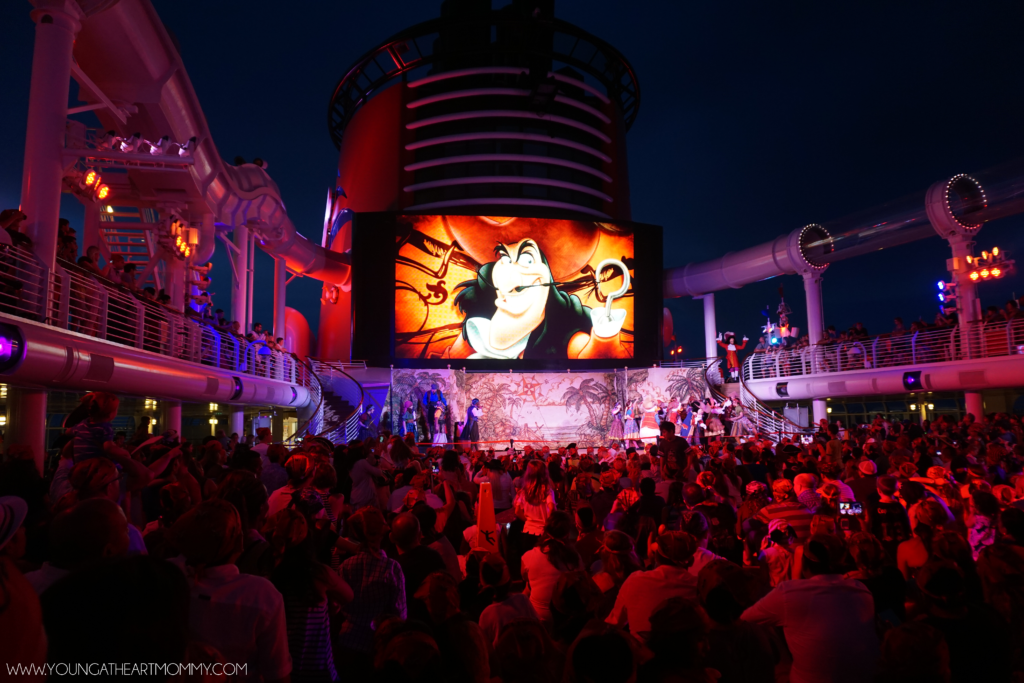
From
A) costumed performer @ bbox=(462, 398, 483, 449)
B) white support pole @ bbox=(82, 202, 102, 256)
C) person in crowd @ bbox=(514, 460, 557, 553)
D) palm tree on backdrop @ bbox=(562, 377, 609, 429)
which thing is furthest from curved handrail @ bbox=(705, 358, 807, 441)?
white support pole @ bbox=(82, 202, 102, 256)

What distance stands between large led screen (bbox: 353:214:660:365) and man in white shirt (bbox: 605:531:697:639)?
25950 mm

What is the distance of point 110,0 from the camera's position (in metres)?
10.5

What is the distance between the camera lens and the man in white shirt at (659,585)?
139 inches

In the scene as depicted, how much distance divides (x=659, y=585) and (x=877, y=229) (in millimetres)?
22993

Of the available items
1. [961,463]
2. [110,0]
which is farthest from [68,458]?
[961,463]

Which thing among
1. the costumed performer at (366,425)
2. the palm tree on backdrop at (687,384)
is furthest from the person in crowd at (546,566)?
the palm tree on backdrop at (687,384)

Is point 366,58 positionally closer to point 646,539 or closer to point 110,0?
point 110,0

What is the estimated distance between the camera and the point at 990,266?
62.3 feet

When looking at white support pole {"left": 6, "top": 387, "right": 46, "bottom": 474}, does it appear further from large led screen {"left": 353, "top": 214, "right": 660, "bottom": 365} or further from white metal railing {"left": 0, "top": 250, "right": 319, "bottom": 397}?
large led screen {"left": 353, "top": 214, "right": 660, "bottom": 365}

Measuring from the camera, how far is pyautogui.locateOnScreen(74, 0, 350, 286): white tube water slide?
11820mm

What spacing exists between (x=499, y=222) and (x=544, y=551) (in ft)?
87.9

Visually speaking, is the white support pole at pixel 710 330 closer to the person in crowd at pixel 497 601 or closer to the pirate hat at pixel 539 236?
the pirate hat at pixel 539 236

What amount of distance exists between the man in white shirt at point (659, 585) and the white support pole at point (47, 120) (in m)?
10.2

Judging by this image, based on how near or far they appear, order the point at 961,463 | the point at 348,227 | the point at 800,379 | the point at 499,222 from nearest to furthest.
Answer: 1. the point at 961,463
2. the point at 800,379
3. the point at 499,222
4. the point at 348,227
